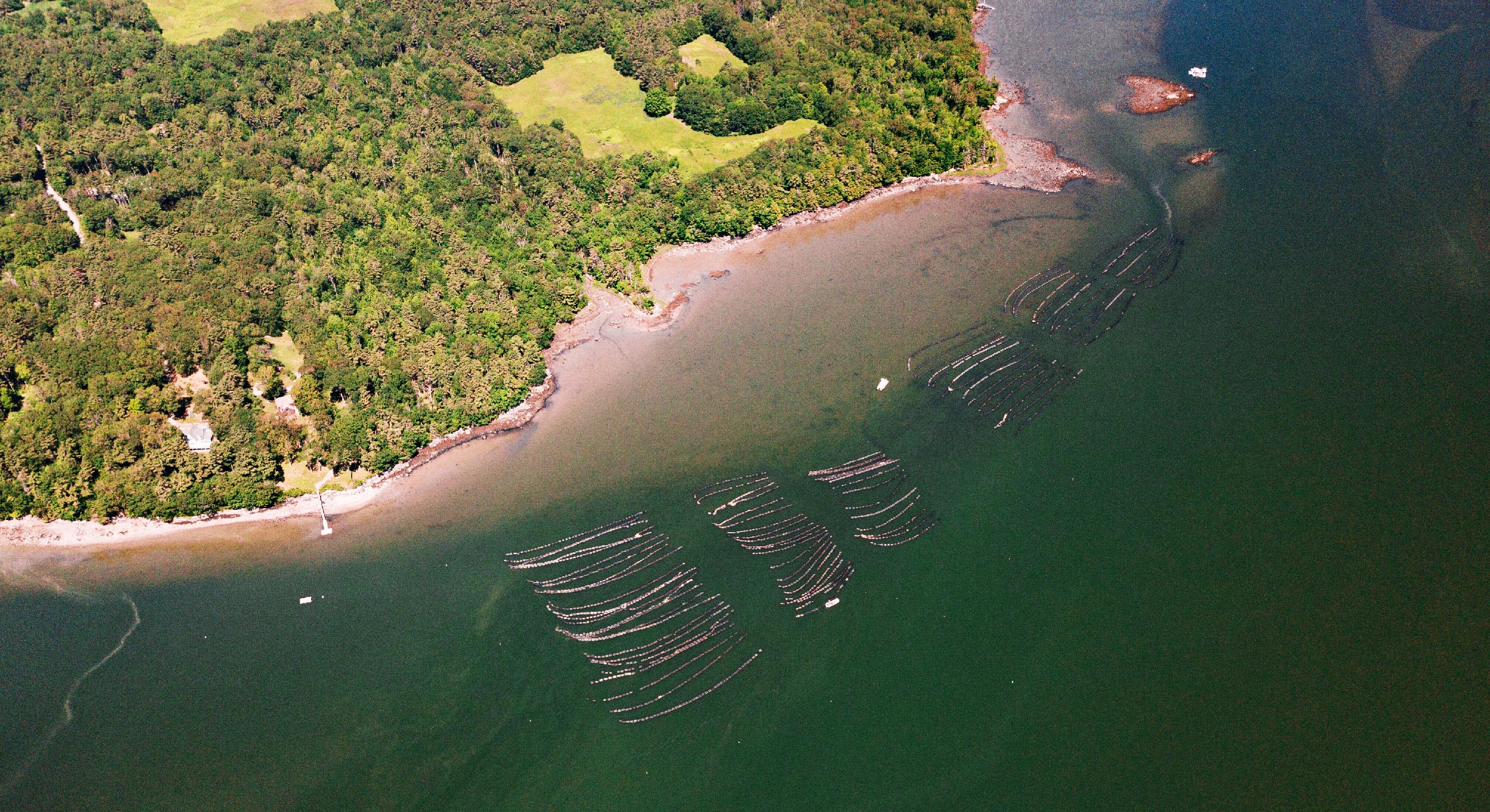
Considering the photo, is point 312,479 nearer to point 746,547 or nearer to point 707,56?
point 746,547

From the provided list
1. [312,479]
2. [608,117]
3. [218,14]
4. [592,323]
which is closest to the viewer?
[312,479]

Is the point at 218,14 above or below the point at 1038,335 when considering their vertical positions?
above

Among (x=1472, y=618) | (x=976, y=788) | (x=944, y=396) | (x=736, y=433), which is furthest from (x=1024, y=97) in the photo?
(x=976, y=788)

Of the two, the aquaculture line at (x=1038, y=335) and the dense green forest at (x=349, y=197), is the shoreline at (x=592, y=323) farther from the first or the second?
the aquaculture line at (x=1038, y=335)

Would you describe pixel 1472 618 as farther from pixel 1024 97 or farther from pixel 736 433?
pixel 1024 97

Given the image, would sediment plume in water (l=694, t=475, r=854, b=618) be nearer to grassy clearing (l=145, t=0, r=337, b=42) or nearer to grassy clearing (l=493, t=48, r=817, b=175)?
grassy clearing (l=493, t=48, r=817, b=175)

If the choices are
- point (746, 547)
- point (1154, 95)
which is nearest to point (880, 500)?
point (746, 547)

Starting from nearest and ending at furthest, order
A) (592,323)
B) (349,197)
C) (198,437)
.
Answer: (198,437) → (592,323) → (349,197)
